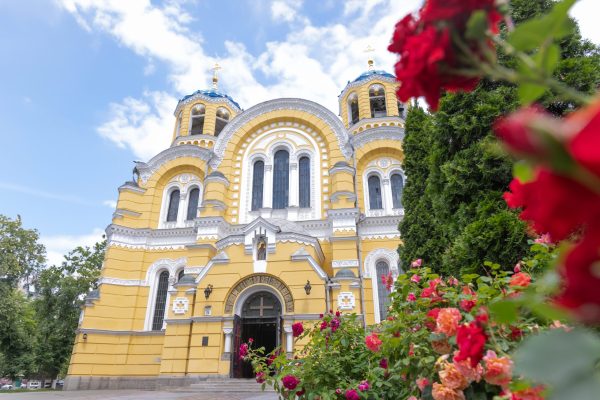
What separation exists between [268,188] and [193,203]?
4.25 metres

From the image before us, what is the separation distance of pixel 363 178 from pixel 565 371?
17.9m

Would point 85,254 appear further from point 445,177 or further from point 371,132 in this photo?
point 445,177

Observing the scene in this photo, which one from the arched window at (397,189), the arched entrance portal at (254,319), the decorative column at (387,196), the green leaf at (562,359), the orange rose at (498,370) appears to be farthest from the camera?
the arched window at (397,189)

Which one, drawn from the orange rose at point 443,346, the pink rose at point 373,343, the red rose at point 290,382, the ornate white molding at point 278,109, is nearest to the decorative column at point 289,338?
the red rose at point 290,382

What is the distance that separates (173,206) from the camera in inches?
766

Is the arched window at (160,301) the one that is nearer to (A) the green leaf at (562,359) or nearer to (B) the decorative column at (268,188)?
(B) the decorative column at (268,188)

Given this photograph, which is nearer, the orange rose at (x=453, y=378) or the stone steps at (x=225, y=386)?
the orange rose at (x=453, y=378)

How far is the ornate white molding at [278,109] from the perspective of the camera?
1850cm

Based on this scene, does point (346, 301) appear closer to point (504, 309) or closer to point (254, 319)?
point (254, 319)

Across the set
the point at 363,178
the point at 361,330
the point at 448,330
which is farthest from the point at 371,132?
the point at 448,330

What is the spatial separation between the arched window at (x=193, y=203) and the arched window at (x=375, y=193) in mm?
8705

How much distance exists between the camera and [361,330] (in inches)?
187

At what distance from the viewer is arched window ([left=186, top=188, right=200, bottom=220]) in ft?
62.3

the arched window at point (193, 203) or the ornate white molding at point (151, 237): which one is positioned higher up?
the arched window at point (193, 203)
